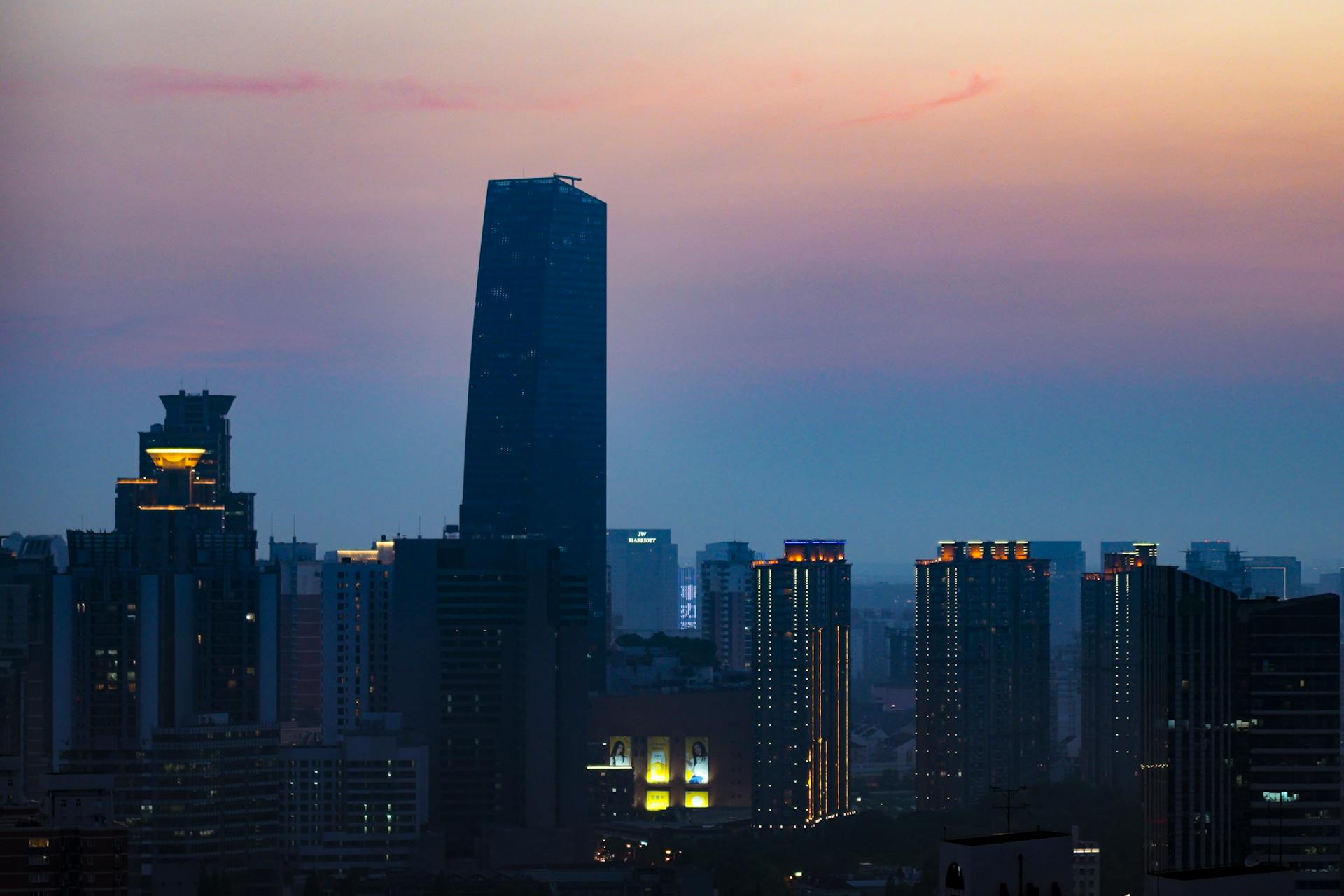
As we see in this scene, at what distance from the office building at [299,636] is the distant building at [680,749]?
5060 millimetres

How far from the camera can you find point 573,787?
65.8 ft

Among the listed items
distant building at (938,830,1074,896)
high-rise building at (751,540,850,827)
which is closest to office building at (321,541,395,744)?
high-rise building at (751,540,850,827)

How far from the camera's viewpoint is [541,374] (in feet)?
100

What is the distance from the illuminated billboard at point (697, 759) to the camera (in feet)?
84.7

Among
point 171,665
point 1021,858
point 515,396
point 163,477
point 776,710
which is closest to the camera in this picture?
point 1021,858

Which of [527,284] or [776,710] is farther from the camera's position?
[527,284]

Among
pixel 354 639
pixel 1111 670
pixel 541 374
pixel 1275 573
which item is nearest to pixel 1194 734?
pixel 1275 573

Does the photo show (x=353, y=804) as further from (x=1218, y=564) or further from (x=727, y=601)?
(x=727, y=601)

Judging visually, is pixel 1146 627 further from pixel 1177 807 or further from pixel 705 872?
pixel 705 872

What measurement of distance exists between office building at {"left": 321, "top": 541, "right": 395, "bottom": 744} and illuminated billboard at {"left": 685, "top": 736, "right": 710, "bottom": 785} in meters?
5.56

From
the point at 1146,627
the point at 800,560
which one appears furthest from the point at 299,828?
the point at 800,560

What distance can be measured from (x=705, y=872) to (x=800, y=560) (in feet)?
36.9

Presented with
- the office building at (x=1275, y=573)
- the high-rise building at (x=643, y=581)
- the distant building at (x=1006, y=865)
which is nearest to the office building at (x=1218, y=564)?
the office building at (x=1275, y=573)

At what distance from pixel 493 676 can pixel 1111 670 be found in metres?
6.89
